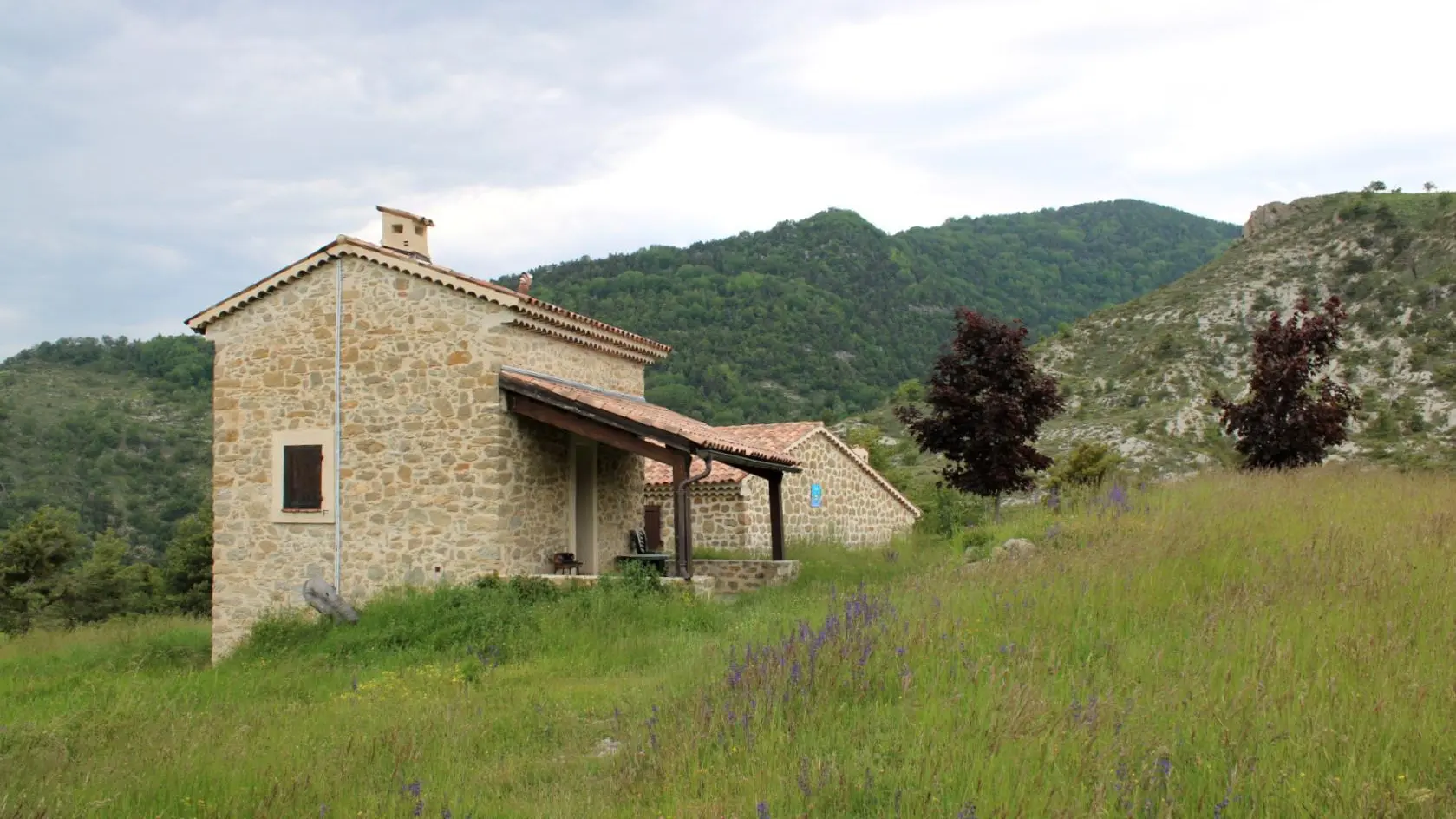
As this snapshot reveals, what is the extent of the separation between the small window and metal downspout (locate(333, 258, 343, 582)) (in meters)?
0.29

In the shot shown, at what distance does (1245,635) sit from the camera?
6.14 meters

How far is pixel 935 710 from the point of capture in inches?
207

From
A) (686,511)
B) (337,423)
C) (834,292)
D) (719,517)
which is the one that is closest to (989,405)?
(719,517)

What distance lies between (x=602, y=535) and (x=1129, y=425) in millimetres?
24163

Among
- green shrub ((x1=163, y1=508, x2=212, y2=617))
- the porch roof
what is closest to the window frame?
the porch roof

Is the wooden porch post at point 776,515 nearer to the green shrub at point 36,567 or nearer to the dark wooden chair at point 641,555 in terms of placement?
the dark wooden chair at point 641,555

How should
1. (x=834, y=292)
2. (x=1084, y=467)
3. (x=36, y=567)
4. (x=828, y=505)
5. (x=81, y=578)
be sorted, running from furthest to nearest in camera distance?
(x=834, y=292) < (x=81, y=578) < (x=36, y=567) < (x=828, y=505) < (x=1084, y=467)

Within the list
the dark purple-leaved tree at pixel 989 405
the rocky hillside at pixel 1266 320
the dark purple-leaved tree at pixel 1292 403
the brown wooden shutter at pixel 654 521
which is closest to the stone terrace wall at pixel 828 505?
the brown wooden shutter at pixel 654 521

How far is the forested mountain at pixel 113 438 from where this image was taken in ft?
135

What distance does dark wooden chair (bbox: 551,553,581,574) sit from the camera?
15.0 meters

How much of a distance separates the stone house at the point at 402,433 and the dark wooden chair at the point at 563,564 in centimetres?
11

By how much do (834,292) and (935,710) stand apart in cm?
6076

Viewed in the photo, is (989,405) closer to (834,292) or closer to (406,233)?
(406,233)

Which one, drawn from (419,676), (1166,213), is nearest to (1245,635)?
(419,676)
